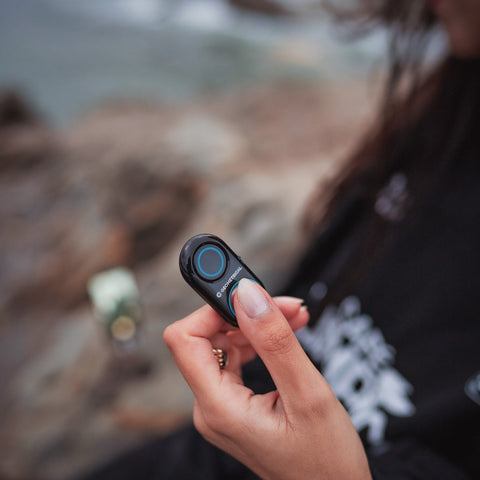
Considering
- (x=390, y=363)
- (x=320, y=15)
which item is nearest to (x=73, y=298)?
(x=390, y=363)

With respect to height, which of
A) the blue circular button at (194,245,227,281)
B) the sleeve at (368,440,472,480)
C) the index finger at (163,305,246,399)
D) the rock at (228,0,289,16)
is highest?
the rock at (228,0,289,16)

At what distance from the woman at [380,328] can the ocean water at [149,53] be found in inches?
61.9

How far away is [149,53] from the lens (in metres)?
2.24

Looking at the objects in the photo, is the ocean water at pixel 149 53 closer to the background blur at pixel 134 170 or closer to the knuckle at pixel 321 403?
the background blur at pixel 134 170

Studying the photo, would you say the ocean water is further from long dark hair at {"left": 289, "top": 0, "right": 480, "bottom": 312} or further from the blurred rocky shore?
long dark hair at {"left": 289, "top": 0, "right": 480, "bottom": 312}

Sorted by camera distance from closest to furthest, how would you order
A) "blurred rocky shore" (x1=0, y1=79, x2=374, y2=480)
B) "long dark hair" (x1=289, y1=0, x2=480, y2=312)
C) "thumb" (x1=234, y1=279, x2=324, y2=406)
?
1. "thumb" (x1=234, y1=279, x2=324, y2=406)
2. "long dark hair" (x1=289, y1=0, x2=480, y2=312)
3. "blurred rocky shore" (x1=0, y1=79, x2=374, y2=480)

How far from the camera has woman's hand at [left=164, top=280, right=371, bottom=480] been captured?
31cm

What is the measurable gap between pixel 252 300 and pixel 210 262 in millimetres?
66

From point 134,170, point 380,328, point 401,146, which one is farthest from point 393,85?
point 134,170

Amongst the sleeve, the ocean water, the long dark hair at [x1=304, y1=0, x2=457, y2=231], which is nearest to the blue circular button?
the sleeve

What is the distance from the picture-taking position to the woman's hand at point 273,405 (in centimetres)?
31

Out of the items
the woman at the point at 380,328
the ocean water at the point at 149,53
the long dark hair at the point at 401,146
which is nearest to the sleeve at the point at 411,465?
the woman at the point at 380,328

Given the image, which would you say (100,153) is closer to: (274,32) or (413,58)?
(274,32)

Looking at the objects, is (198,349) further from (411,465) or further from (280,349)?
(411,465)
